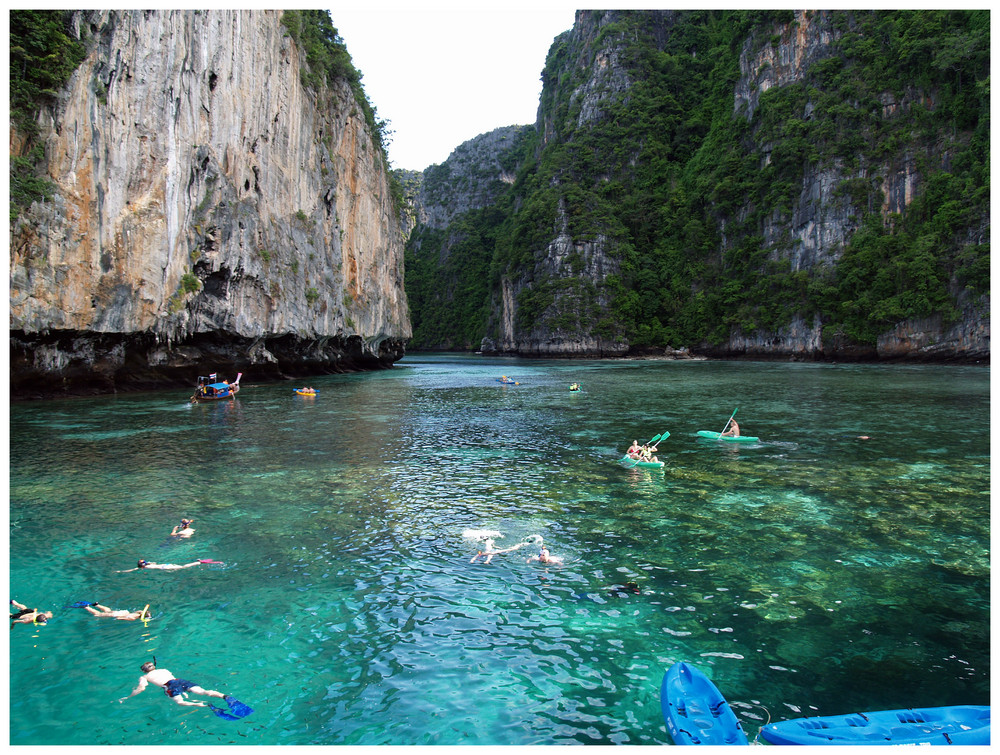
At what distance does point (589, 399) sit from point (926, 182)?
158ft

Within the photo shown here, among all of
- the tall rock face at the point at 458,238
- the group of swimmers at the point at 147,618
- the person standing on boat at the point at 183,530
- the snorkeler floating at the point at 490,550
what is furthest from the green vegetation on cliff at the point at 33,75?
the tall rock face at the point at 458,238

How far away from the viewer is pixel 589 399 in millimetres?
29125

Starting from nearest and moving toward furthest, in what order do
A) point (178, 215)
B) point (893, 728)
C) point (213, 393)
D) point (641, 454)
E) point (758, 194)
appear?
point (893, 728)
point (641, 454)
point (178, 215)
point (213, 393)
point (758, 194)

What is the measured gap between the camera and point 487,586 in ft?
24.3

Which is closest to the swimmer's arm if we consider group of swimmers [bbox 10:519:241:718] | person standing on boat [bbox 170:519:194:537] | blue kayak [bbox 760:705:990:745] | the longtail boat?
group of swimmers [bbox 10:519:241:718]

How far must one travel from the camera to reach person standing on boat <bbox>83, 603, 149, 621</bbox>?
21.4 feet

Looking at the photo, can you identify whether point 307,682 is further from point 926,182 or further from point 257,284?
point 926,182

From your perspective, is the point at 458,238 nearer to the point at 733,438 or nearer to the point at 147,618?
the point at 733,438

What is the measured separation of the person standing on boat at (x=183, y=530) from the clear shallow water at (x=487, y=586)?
0.24 meters

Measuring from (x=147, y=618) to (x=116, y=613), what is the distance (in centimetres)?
40

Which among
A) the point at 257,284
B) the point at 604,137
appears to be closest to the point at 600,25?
the point at 604,137

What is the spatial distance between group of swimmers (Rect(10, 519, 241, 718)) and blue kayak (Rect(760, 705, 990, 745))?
462 cm

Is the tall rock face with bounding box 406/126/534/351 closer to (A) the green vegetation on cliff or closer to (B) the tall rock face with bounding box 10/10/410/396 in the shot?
(B) the tall rock face with bounding box 10/10/410/396

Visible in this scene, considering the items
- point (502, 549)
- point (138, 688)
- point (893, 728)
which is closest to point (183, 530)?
point (138, 688)
